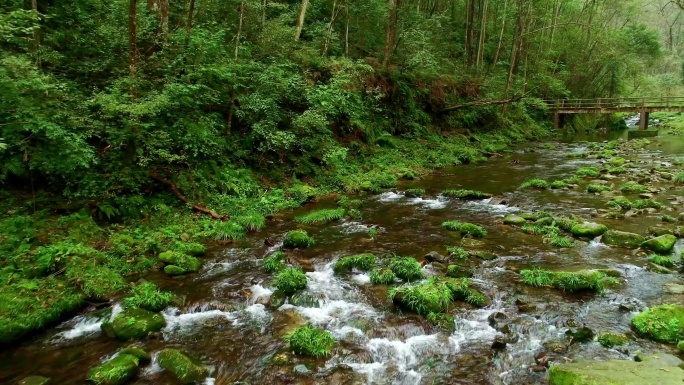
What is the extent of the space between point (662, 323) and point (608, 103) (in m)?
36.9

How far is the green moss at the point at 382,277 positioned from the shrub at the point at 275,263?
1963 mm

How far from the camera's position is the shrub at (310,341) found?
18.8ft

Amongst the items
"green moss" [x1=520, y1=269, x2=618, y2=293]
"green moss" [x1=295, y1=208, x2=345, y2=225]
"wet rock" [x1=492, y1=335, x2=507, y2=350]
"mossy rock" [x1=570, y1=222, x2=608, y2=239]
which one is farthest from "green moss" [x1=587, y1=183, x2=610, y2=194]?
"wet rock" [x1=492, y1=335, x2=507, y2=350]

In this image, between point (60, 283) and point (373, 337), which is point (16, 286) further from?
point (373, 337)

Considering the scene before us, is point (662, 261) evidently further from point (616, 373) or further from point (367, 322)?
point (367, 322)

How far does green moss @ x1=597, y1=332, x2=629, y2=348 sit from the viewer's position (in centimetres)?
569

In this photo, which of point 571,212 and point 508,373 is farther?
point 571,212

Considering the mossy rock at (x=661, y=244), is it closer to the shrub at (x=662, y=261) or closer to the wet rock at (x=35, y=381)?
the shrub at (x=662, y=261)

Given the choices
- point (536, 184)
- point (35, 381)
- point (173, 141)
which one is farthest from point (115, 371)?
point (536, 184)

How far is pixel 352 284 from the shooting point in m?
7.80

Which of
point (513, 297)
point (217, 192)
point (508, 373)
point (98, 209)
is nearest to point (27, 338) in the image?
point (98, 209)

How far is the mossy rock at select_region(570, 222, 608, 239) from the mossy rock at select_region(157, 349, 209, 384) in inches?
364

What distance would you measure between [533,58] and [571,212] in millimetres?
30079

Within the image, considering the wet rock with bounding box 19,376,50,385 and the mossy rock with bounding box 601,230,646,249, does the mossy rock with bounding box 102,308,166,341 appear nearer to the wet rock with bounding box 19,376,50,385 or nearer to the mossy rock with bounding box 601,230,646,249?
the wet rock with bounding box 19,376,50,385
